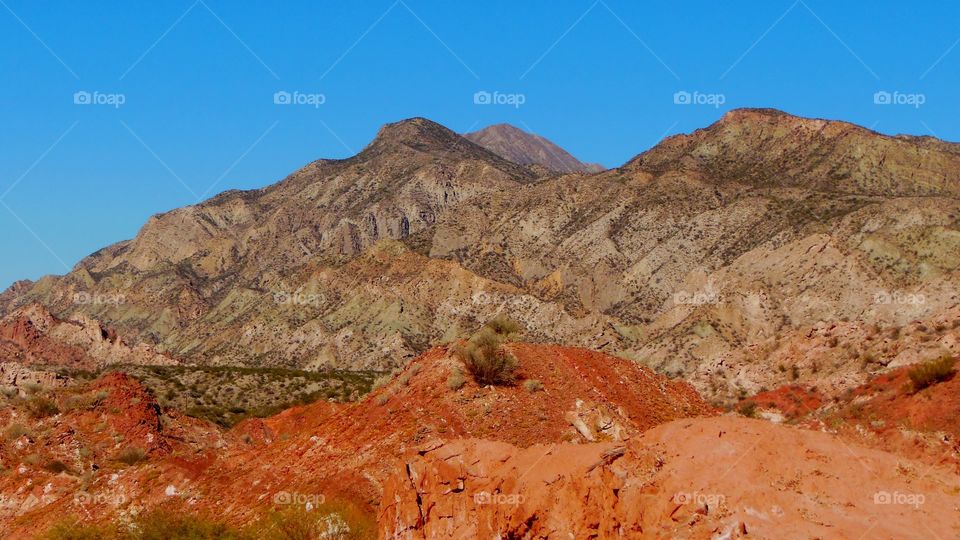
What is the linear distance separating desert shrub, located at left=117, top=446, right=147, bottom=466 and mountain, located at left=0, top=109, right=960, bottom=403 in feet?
90.4

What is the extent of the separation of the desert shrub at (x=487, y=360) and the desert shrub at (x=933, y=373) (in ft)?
40.3

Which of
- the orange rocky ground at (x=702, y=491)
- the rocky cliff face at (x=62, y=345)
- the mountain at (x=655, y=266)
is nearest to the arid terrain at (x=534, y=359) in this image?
the orange rocky ground at (x=702, y=491)

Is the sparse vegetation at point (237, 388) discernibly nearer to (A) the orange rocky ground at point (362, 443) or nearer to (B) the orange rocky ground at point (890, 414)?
(A) the orange rocky ground at point (362, 443)

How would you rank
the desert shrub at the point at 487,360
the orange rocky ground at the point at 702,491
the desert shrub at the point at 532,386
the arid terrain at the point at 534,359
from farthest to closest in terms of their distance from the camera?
the desert shrub at the point at 487,360, the desert shrub at the point at 532,386, the arid terrain at the point at 534,359, the orange rocky ground at the point at 702,491

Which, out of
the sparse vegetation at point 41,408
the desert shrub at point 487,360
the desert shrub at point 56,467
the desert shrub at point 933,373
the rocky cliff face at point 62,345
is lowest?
the desert shrub at point 933,373

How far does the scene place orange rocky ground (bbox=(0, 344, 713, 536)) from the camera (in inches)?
781

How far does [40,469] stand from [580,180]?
110 meters

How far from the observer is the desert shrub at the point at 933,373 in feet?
83.3

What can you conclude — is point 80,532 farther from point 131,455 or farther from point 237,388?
point 237,388

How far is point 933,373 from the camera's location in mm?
25453

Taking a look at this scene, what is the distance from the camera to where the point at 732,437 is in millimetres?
13805

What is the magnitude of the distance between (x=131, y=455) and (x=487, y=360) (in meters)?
14.9

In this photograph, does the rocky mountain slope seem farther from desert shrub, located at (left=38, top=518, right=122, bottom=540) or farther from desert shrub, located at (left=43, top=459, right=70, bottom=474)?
desert shrub, located at (left=38, top=518, right=122, bottom=540)

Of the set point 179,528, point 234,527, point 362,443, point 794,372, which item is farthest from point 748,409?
point 179,528
